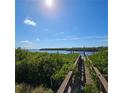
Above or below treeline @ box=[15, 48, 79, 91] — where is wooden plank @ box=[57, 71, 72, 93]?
below

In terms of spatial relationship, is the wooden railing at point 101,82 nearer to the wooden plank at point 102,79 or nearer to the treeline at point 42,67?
the wooden plank at point 102,79

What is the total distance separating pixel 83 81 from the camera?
1.82m

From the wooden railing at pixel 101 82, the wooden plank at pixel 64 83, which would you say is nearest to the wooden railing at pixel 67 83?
the wooden plank at pixel 64 83

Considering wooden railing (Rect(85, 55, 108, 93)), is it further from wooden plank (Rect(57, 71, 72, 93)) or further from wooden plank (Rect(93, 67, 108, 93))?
wooden plank (Rect(57, 71, 72, 93))

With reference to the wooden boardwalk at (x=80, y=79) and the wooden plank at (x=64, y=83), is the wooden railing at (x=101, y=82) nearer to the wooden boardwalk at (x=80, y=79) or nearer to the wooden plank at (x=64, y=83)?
the wooden boardwalk at (x=80, y=79)

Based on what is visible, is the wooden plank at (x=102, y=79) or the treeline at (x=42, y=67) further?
the treeline at (x=42, y=67)

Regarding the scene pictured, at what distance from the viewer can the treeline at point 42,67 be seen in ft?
5.90

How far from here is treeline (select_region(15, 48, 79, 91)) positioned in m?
1.80

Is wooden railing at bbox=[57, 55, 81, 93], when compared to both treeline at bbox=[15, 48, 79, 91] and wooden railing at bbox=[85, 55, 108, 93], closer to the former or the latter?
treeline at bbox=[15, 48, 79, 91]

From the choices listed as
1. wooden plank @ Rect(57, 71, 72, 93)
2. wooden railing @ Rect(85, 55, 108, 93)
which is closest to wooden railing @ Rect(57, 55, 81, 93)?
wooden plank @ Rect(57, 71, 72, 93)

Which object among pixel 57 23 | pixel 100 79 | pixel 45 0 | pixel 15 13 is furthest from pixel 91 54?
pixel 15 13

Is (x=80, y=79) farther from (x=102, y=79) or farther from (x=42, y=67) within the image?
(x=42, y=67)

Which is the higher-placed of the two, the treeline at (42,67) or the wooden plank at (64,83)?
the treeline at (42,67)

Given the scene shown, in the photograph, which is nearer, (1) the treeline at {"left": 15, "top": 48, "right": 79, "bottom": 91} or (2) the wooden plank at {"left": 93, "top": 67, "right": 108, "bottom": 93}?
(2) the wooden plank at {"left": 93, "top": 67, "right": 108, "bottom": 93}
